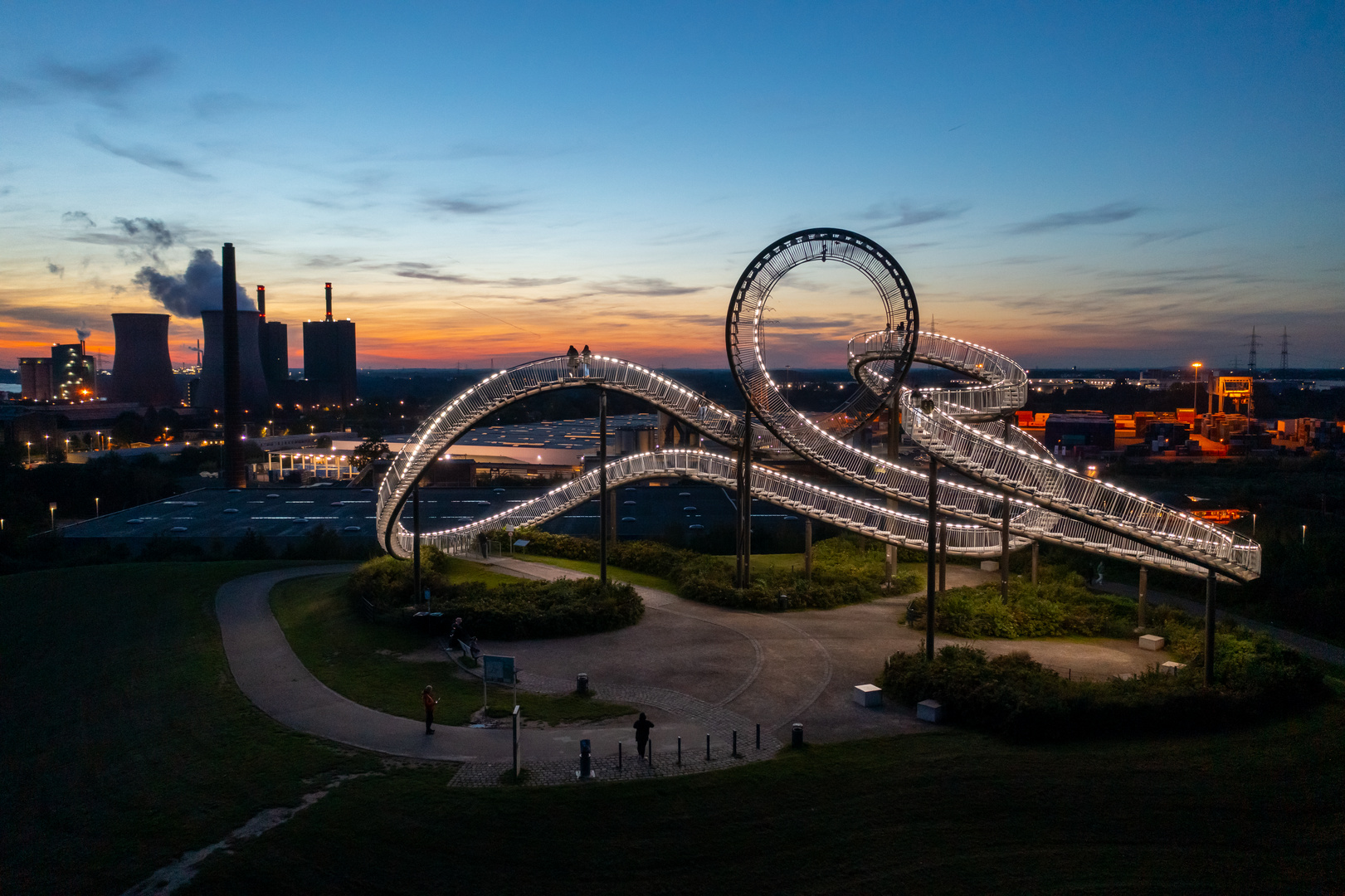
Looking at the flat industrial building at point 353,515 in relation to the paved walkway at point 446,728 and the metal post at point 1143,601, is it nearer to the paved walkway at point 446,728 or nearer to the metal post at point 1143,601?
the metal post at point 1143,601

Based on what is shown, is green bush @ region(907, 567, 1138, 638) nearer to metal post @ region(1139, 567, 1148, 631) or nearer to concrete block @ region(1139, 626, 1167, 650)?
metal post @ region(1139, 567, 1148, 631)

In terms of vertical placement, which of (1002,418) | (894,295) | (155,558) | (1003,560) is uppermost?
(894,295)

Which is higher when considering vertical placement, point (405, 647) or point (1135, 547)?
point (1135, 547)

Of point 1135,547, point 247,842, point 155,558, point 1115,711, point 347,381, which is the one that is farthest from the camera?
point 347,381

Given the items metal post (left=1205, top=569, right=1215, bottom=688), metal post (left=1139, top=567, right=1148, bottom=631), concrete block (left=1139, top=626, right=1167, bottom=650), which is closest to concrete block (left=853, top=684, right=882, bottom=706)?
metal post (left=1205, top=569, right=1215, bottom=688)

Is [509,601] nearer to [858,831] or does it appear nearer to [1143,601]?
[858,831]

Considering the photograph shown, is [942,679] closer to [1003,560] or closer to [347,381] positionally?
[1003,560]

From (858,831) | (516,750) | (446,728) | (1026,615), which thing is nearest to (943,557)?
(1026,615)

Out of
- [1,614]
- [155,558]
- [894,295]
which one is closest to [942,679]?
[894,295]
